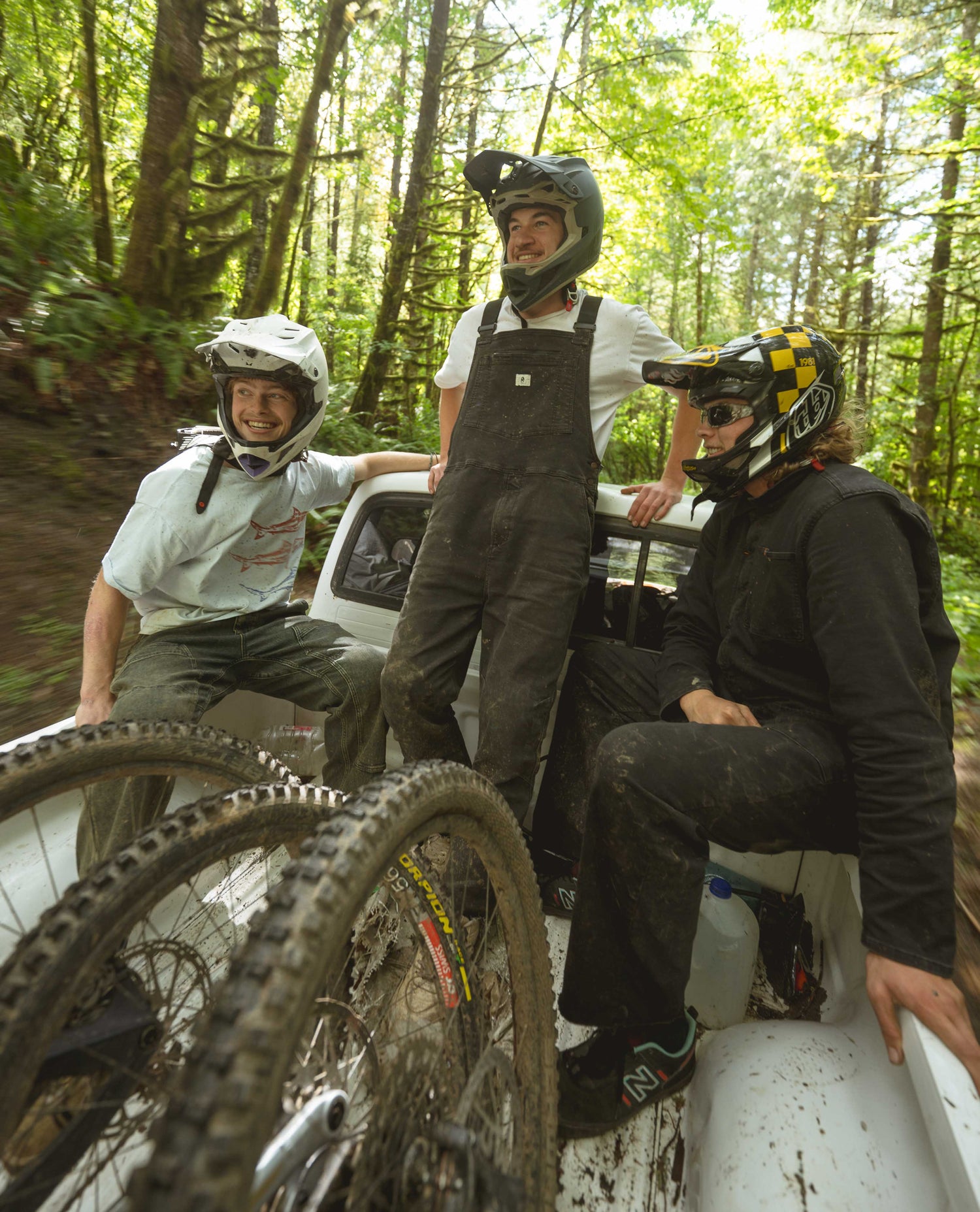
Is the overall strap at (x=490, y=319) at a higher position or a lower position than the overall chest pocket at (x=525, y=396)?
higher

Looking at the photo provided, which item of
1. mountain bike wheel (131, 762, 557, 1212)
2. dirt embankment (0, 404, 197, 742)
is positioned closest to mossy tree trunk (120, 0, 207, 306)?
dirt embankment (0, 404, 197, 742)

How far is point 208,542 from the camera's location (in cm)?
252

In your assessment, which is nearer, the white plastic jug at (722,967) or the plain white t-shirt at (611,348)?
the white plastic jug at (722,967)

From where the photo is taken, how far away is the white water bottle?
9.29 ft

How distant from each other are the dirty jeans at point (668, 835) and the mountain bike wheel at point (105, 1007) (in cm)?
82

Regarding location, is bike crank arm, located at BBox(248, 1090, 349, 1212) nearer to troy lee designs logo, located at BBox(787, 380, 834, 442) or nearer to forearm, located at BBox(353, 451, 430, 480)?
troy lee designs logo, located at BBox(787, 380, 834, 442)

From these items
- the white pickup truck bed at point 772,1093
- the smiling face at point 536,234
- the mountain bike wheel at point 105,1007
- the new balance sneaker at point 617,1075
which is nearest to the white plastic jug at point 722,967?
the white pickup truck bed at point 772,1093

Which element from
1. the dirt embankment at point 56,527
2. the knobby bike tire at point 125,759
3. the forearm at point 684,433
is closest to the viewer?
the knobby bike tire at point 125,759

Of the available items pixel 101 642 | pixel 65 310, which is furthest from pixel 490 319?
pixel 65 310

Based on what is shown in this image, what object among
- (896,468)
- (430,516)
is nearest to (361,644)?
(430,516)

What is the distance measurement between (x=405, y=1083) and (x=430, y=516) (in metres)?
1.80

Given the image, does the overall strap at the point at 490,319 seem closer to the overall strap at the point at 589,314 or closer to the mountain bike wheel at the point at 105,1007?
the overall strap at the point at 589,314

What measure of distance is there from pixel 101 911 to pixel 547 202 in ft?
8.63

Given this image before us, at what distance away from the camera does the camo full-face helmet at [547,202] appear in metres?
2.52
